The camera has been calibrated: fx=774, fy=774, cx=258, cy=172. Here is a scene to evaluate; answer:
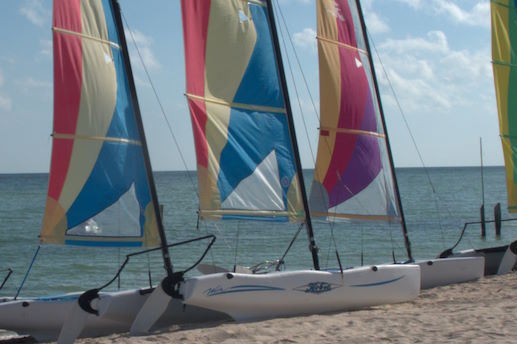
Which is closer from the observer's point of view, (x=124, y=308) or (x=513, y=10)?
(x=124, y=308)

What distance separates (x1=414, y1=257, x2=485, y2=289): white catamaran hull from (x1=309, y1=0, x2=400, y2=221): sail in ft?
3.70

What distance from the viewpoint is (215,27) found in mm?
12008

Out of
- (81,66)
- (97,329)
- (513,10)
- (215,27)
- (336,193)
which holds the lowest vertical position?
(97,329)

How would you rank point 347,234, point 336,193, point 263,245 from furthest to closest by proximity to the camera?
point 347,234 < point 263,245 < point 336,193

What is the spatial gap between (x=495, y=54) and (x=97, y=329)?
10268mm

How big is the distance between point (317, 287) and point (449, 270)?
3.62 metres

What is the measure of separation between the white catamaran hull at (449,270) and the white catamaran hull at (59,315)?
16.9 feet

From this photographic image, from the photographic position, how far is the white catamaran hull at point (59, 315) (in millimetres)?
10797

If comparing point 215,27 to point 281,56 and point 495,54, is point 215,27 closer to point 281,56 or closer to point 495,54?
point 281,56

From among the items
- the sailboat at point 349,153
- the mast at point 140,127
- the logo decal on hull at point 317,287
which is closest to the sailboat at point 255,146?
the logo decal on hull at point 317,287

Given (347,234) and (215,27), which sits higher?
(215,27)

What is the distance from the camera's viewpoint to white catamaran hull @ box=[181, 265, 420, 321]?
1074 centimetres

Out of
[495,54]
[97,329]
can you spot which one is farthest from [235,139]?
[495,54]

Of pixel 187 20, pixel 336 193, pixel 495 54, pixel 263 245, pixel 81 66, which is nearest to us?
pixel 81 66
